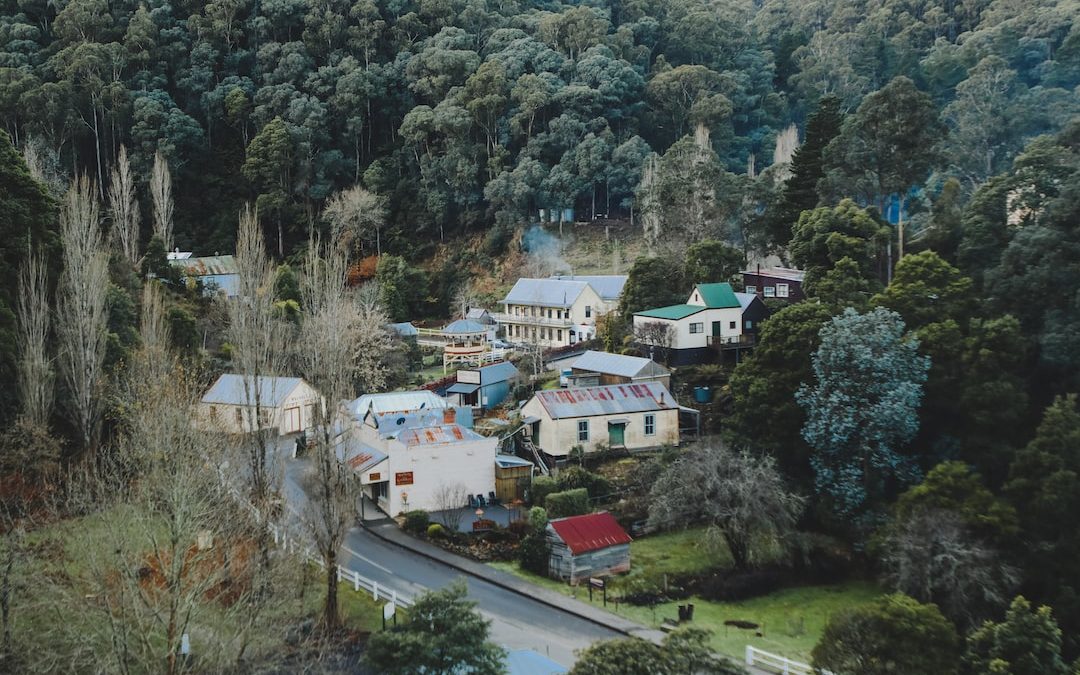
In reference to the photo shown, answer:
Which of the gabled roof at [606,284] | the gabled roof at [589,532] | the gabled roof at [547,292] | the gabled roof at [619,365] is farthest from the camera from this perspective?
the gabled roof at [606,284]

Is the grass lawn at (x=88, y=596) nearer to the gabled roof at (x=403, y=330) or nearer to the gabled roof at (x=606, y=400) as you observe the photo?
the gabled roof at (x=606, y=400)

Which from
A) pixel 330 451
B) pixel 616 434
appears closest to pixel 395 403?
pixel 616 434

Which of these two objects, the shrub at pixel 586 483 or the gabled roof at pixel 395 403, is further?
the gabled roof at pixel 395 403

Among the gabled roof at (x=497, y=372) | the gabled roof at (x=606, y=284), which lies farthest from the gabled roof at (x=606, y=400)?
the gabled roof at (x=606, y=284)

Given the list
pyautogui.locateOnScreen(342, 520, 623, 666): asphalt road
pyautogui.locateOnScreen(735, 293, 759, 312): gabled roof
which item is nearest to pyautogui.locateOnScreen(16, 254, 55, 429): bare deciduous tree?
pyautogui.locateOnScreen(342, 520, 623, 666): asphalt road

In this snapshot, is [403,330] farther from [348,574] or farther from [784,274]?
[348,574]

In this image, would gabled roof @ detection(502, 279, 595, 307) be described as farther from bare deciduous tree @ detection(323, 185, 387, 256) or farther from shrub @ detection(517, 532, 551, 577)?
shrub @ detection(517, 532, 551, 577)
